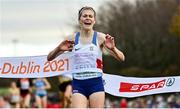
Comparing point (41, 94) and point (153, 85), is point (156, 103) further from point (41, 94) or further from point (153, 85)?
point (153, 85)

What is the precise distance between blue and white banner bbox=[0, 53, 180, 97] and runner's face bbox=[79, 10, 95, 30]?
1411 millimetres

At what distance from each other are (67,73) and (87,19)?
74.7 inches

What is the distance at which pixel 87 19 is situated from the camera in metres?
10.4

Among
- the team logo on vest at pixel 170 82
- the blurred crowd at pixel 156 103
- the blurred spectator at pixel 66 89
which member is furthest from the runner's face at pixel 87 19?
the blurred crowd at pixel 156 103

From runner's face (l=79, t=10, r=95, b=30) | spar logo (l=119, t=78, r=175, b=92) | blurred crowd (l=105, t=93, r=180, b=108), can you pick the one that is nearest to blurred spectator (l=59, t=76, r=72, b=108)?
blurred crowd (l=105, t=93, r=180, b=108)

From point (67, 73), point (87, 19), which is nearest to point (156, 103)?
point (67, 73)

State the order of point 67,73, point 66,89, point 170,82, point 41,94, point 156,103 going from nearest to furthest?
point 170,82
point 67,73
point 66,89
point 41,94
point 156,103

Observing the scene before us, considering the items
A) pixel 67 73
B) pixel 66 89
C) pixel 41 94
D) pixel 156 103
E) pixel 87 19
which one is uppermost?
pixel 87 19

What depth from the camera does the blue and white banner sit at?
1175cm

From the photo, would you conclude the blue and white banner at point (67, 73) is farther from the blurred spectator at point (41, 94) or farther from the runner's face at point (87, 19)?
the blurred spectator at point (41, 94)

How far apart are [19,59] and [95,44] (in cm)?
210

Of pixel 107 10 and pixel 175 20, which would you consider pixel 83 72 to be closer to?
pixel 175 20

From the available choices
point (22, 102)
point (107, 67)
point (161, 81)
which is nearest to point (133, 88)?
point (161, 81)

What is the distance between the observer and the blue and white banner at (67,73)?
11.8 m
